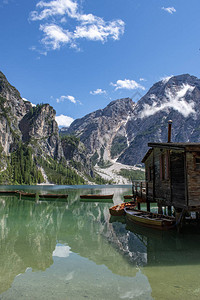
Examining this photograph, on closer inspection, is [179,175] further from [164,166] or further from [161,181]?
[161,181]

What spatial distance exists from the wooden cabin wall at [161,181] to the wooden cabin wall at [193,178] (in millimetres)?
3241

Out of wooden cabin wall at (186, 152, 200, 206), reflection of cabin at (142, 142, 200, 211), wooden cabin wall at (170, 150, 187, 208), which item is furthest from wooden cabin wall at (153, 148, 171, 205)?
wooden cabin wall at (186, 152, 200, 206)

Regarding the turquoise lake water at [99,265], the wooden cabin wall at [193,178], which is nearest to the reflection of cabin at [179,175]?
the wooden cabin wall at [193,178]

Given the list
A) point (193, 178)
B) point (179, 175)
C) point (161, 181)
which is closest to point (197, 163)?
point (193, 178)

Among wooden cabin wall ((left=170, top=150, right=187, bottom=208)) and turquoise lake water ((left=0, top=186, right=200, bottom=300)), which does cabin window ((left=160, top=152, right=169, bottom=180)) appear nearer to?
wooden cabin wall ((left=170, top=150, right=187, bottom=208))

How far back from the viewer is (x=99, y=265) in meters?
13.0

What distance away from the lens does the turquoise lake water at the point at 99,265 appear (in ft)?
31.6

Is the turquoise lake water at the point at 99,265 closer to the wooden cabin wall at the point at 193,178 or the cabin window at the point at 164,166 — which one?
the wooden cabin wall at the point at 193,178

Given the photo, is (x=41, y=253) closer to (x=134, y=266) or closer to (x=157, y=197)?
(x=134, y=266)

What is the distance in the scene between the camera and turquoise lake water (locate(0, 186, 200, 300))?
962 centimetres

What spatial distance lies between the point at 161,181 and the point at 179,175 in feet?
14.3

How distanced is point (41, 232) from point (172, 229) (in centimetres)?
1300

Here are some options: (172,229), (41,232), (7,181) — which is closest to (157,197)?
(172,229)

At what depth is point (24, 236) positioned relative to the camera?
20094mm
